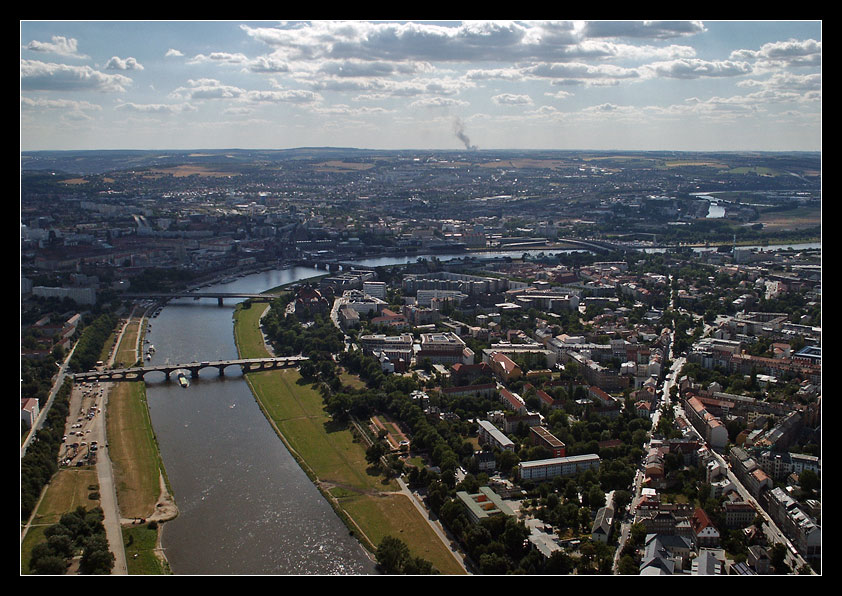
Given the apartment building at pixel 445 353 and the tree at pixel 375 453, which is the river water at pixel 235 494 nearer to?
the tree at pixel 375 453

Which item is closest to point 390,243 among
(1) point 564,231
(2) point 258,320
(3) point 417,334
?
(1) point 564,231

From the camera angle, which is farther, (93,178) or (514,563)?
(93,178)

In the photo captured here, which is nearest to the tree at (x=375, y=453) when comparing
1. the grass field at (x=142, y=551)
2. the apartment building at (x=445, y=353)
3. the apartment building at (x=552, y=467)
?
the apartment building at (x=552, y=467)

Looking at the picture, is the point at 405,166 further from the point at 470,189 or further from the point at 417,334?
the point at 417,334

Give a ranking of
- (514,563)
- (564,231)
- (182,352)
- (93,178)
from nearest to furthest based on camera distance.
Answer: (514,563)
(182,352)
(564,231)
(93,178)

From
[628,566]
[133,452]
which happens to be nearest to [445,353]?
[133,452]
